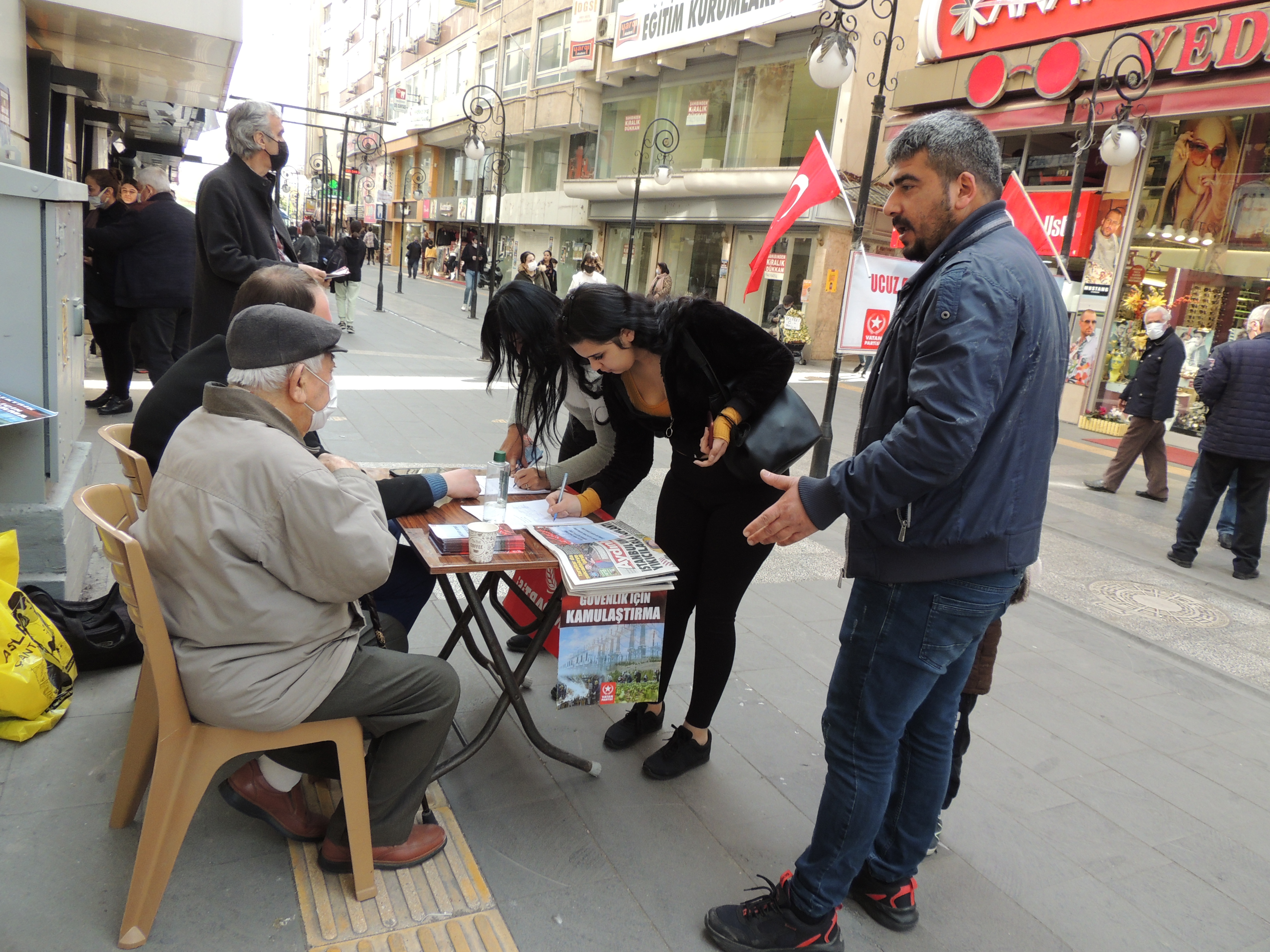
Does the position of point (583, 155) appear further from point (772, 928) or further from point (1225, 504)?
point (772, 928)

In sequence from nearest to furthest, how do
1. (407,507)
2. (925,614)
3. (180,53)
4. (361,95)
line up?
(925,614) < (407,507) < (180,53) < (361,95)

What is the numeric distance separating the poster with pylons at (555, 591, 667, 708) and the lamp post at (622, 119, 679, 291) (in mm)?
17880

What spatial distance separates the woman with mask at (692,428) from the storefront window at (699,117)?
20419 mm

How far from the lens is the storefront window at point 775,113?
1934cm

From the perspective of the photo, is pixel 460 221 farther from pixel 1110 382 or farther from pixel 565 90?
pixel 1110 382

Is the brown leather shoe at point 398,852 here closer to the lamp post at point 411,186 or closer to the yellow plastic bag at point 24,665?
the yellow plastic bag at point 24,665

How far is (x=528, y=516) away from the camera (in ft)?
9.79

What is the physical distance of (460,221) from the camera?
3891 cm

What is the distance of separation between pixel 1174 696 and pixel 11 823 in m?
4.72

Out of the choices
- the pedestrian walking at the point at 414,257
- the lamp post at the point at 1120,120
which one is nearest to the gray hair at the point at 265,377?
the lamp post at the point at 1120,120

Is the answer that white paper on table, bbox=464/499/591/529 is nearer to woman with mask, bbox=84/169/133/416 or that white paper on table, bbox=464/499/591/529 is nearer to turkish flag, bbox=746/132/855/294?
turkish flag, bbox=746/132/855/294

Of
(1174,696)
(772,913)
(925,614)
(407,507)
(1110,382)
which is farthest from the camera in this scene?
(1110,382)

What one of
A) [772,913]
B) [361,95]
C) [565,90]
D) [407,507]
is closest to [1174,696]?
[772,913]

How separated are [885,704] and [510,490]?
1.72m
